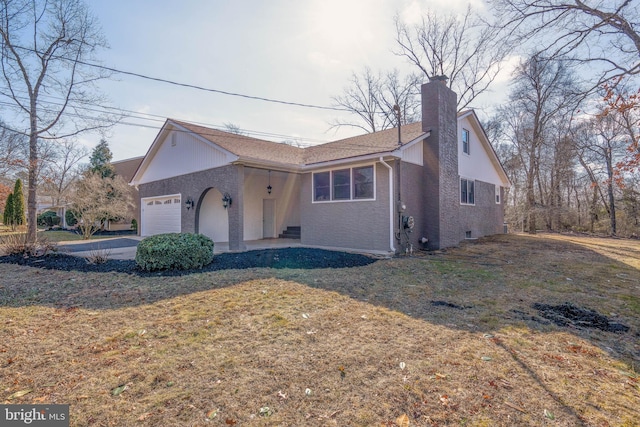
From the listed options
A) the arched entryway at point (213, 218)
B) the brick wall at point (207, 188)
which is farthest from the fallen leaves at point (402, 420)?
the arched entryway at point (213, 218)

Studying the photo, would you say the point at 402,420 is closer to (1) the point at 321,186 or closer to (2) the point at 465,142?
(1) the point at 321,186

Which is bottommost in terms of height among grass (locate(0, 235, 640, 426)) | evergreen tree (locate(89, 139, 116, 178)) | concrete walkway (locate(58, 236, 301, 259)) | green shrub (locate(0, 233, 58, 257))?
grass (locate(0, 235, 640, 426))

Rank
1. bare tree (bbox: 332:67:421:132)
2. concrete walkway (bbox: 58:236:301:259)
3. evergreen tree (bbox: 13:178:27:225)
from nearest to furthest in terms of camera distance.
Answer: concrete walkway (bbox: 58:236:301:259) < evergreen tree (bbox: 13:178:27:225) < bare tree (bbox: 332:67:421:132)

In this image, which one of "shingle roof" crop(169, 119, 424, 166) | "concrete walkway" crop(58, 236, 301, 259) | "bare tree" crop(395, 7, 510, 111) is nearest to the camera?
"concrete walkway" crop(58, 236, 301, 259)

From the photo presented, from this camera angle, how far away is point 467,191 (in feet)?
47.0

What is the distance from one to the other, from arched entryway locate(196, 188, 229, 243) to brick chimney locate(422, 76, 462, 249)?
8.27 meters

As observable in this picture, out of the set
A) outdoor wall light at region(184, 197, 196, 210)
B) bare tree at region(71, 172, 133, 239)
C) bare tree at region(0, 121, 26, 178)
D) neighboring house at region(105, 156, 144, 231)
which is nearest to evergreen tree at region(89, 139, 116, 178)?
neighboring house at region(105, 156, 144, 231)

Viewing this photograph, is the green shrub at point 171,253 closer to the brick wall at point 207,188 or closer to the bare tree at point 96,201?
the brick wall at point 207,188

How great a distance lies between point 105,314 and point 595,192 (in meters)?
27.6

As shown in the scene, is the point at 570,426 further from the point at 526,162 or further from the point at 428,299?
the point at 526,162

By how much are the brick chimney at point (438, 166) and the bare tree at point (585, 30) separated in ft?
8.48

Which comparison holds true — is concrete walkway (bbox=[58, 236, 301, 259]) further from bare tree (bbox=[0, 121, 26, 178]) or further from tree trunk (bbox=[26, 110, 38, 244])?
bare tree (bbox=[0, 121, 26, 178])

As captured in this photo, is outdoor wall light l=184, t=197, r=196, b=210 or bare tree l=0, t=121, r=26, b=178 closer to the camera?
outdoor wall light l=184, t=197, r=196, b=210

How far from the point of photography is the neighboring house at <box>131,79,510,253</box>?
1029 centimetres
